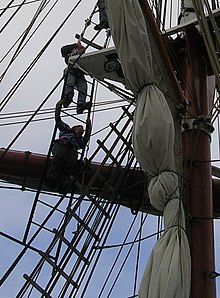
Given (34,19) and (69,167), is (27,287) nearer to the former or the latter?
(69,167)

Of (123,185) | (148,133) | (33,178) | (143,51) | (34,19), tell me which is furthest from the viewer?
(33,178)

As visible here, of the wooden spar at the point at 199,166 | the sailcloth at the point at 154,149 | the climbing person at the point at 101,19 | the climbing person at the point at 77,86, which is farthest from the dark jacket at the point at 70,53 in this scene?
the sailcloth at the point at 154,149

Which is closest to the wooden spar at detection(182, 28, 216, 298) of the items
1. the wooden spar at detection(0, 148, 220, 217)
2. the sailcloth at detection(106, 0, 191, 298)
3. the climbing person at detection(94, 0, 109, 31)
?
the sailcloth at detection(106, 0, 191, 298)

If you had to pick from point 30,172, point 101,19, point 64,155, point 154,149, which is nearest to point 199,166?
point 154,149

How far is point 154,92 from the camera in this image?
457cm

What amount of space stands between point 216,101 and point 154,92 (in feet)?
5.72

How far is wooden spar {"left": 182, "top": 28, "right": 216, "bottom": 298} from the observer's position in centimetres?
448

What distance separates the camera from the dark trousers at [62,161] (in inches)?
250

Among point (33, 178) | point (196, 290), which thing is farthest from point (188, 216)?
point (33, 178)

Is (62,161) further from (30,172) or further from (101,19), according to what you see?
(101,19)

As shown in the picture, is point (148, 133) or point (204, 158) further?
point (204, 158)

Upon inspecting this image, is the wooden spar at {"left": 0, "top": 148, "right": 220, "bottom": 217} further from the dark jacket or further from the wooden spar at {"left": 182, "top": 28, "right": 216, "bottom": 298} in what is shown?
the wooden spar at {"left": 182, "top": 28, "right": 216, "bottom": 298}

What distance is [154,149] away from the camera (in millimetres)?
4324

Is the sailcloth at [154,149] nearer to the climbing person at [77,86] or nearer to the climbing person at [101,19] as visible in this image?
the climbing person at [77,86]
